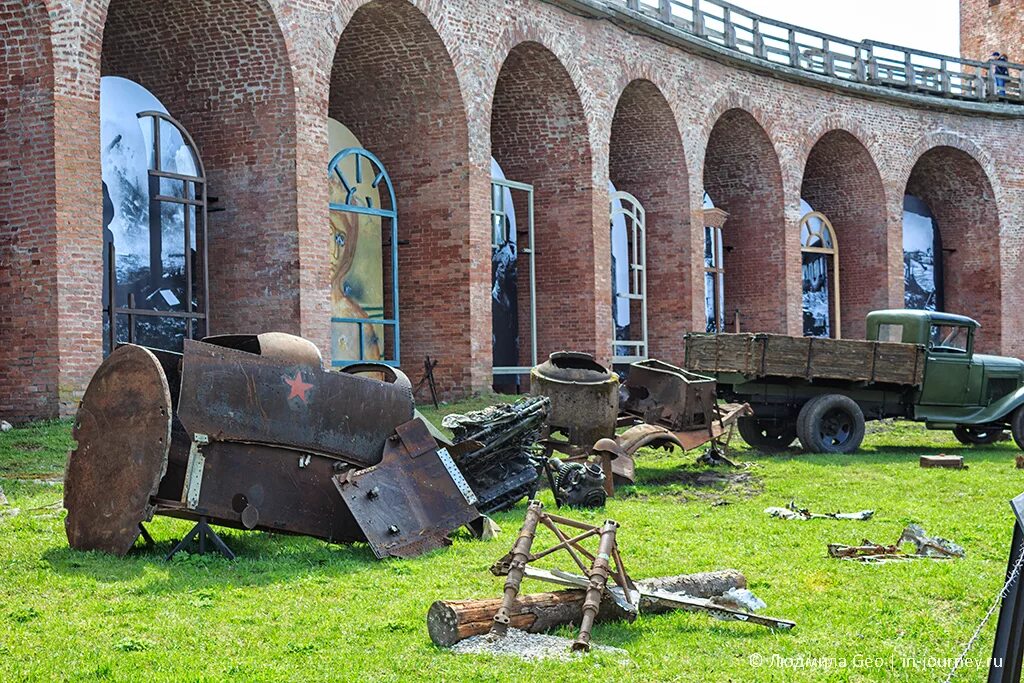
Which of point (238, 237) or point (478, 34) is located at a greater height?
point (478, 34)

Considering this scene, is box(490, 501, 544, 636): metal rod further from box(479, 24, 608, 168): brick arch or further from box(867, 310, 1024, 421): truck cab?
box(479, 24, 608, 168): brick arch

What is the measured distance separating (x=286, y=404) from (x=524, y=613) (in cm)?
275

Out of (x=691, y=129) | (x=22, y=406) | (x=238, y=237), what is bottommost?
(x=22, y=406)

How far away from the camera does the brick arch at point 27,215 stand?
44.0 feet

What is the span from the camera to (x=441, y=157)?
19844 millimetres

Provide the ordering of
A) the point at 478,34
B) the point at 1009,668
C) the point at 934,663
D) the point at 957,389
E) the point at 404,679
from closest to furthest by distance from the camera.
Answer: the point at 1009,668 → the point at 404,679 → the point at 934,663 → the point at 957,389 → the point at 478,34

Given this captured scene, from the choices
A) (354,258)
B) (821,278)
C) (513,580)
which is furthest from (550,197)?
(513,580)

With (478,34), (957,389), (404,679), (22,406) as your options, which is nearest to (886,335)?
(957,389)

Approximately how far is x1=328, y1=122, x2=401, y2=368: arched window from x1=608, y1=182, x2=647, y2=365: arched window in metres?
5.68

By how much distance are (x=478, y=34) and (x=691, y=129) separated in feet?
23.3

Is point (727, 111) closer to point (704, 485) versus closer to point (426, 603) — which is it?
point (704, 485)

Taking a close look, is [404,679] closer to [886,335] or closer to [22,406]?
[22,406]

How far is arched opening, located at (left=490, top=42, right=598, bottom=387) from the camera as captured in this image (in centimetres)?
2230

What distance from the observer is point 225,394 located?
777 cm
